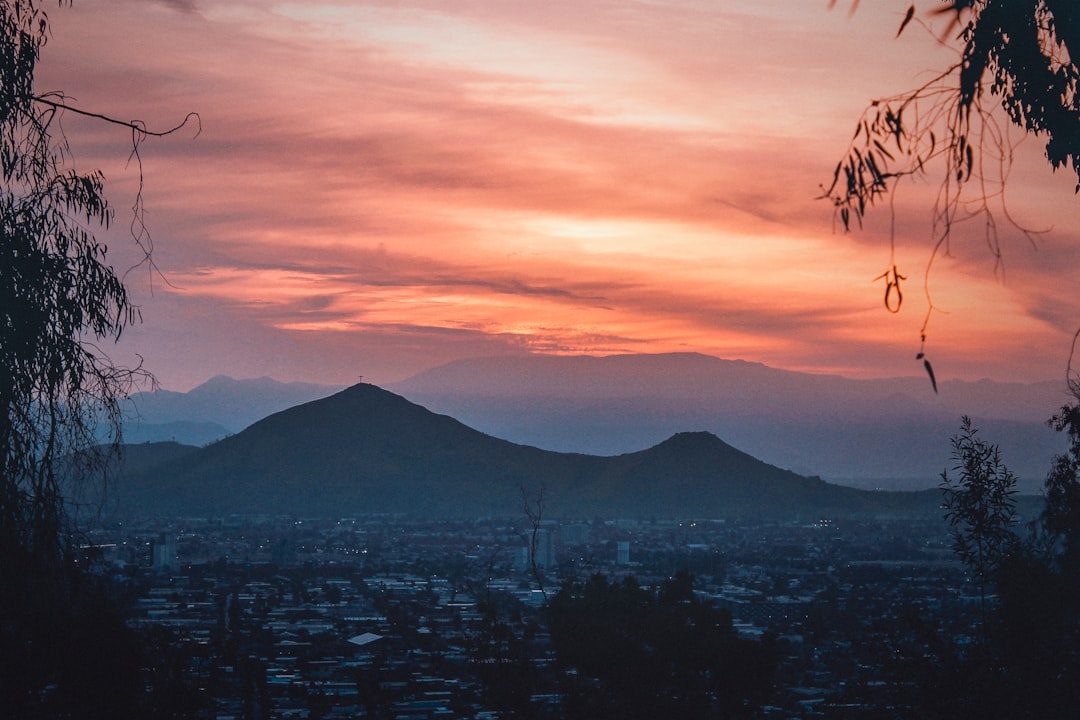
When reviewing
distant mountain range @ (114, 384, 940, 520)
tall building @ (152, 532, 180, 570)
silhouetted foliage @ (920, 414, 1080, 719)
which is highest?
distant mountain range @ (114, 384, 940, 520)

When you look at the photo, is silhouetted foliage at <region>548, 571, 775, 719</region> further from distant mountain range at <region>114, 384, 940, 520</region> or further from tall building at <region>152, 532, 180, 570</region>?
distant mountain range at <region>114, 384, 940, 520</region>

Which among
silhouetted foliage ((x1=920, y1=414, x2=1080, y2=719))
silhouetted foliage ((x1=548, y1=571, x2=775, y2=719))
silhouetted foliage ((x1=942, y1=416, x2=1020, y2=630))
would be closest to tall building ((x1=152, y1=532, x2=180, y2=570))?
silhouetted foliage ((x1=548, y1=571, x2=775, y2=719))

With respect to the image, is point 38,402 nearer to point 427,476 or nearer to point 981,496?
point 981,496

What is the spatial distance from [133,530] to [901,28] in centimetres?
6545

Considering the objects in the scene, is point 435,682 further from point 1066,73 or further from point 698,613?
point 1066,73

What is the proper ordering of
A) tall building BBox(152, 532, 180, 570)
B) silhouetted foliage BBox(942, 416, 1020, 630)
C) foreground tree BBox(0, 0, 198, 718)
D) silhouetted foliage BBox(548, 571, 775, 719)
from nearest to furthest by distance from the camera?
foreground tree BBox(0, 0, 198, 718)
silhouetted foliage BBox(942, 416, 1020, 630)
silhouetted foliage BBox(548, 571, 775, 719)
tall building BBox(152, 532, 180, 570)

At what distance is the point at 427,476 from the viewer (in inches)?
3629

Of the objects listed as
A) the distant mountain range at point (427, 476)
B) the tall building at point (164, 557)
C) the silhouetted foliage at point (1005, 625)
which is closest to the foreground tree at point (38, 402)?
the silhouetted foliage at point (1005, 625)

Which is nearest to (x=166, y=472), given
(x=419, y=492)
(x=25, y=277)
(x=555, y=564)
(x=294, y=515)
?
(x=294, y=515)

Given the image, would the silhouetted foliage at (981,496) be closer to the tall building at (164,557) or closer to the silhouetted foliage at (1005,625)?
the silhouetted foliage at (1005,625)

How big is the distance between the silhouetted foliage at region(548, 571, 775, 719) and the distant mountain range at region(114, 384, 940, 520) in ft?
229

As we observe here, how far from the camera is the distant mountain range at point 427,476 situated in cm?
8838

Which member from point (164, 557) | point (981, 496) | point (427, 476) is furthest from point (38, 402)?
point (427, 476)

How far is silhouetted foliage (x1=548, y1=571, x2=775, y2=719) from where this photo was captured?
1627cm
